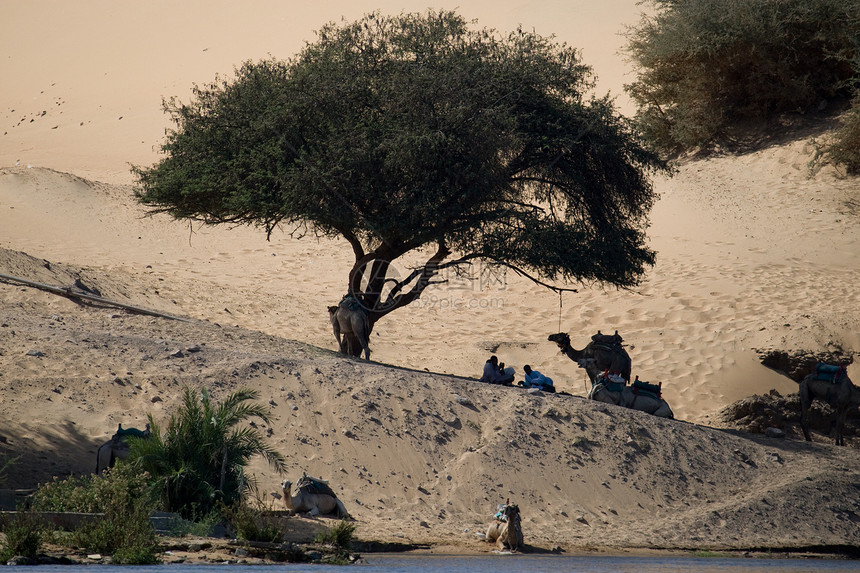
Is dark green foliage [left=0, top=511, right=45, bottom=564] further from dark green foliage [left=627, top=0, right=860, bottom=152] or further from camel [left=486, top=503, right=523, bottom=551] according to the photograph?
dark green foliage [left=627, top=0, right=860, bottom=152]

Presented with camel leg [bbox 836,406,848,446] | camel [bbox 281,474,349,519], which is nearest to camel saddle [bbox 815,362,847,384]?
camel leg [bbox 836,406,848,446]

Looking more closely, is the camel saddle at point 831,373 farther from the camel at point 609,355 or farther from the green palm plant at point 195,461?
the green palm plant at point 195,461

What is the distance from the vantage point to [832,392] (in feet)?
53.9

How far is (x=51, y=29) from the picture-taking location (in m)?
69.2

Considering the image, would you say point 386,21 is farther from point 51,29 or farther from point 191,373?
point 51,29

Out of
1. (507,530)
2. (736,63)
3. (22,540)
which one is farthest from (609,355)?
(736,63)

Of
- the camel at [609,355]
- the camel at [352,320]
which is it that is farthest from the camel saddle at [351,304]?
the camel at [609,355]

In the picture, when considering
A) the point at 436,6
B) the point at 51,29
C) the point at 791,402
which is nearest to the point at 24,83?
the point at 51,29

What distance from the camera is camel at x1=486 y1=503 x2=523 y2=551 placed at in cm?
1118

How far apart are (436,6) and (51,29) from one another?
93.5 feet

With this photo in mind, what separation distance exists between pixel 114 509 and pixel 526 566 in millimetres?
4348

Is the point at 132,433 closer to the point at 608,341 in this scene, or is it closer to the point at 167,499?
the point at 167,499

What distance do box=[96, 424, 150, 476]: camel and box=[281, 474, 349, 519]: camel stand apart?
73.0 inches

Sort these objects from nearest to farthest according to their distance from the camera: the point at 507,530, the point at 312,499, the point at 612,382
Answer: the point at 507,530
the point at 312,499
the point at 612,382
